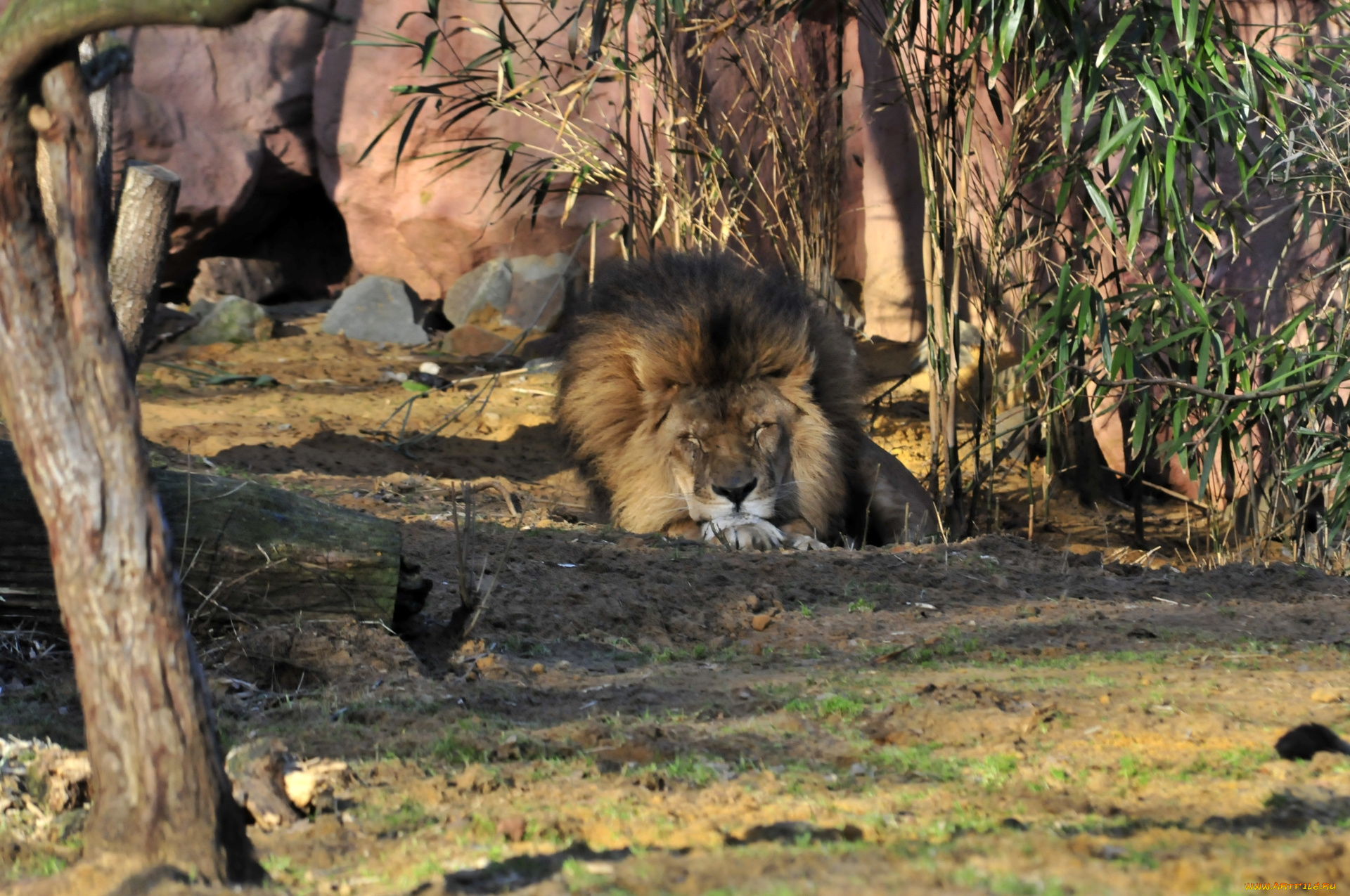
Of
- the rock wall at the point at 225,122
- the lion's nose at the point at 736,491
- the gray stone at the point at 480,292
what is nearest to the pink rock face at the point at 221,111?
the rock wall at the point at 225,122

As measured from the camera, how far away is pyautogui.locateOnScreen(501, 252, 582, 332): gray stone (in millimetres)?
10812

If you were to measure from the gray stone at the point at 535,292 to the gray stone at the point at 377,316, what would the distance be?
77 cm

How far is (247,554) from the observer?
10.7 ft

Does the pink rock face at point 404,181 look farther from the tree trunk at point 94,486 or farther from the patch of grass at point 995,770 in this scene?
the tree trunk at point 94,486

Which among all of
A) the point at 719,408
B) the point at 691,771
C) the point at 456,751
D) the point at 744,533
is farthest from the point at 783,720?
the point at 719,408

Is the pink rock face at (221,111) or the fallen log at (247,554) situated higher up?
the pink rock face at (221,111)

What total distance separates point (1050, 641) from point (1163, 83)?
7.45ft

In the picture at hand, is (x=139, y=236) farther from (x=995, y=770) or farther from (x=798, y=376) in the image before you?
(x=995, y=770)

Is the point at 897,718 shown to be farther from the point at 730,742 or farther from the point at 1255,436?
the point at 1255,436

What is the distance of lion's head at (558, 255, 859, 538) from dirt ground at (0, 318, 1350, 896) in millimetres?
511

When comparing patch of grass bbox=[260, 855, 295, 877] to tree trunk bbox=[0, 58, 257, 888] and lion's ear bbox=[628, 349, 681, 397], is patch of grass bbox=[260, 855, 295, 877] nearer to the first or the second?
tree trunk bbox=[0, 58, 257, 888]

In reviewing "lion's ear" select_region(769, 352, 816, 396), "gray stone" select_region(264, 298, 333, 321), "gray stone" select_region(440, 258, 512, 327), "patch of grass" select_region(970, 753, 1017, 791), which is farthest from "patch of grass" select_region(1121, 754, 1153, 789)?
"gray stone" select_region(264, 298, 333, 321)

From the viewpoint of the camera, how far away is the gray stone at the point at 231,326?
33.2 feet

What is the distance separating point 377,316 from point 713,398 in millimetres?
5873
